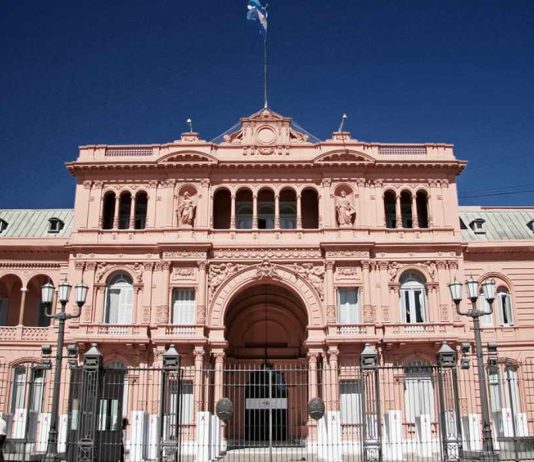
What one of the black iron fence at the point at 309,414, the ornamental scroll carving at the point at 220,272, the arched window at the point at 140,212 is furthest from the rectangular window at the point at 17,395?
the ornamental scroll carving at the point at 220,272

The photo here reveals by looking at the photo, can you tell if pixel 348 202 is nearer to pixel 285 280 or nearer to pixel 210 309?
pixel 285 280

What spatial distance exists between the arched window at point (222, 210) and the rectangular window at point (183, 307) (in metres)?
5.29

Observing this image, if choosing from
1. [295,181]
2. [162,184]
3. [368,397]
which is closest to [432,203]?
[295,181]

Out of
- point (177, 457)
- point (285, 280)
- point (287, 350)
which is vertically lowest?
point (177, 457)

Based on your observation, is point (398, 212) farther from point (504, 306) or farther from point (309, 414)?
point (309, 414)

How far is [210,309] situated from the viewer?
36.4 m

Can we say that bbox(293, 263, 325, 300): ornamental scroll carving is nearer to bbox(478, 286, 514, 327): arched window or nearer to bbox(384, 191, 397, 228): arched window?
bbox(384, 191, 397, 228): arched window

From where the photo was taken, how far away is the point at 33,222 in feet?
147

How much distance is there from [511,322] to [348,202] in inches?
488

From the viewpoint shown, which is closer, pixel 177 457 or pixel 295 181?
pixel 177 457

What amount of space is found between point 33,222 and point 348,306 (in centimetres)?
2315

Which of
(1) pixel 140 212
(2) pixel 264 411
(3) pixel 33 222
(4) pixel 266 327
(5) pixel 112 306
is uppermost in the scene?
(3) pixel 33 222

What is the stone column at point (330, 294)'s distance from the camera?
118 ft

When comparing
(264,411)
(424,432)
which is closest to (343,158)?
(264,411)
